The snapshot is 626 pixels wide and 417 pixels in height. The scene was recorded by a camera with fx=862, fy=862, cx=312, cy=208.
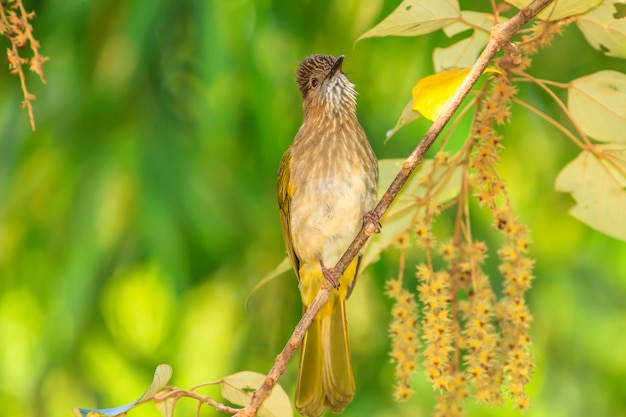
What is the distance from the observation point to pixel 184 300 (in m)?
2.73

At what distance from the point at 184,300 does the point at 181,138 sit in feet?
1.88

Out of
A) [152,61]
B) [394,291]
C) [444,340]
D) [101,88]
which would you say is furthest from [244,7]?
[444,340]

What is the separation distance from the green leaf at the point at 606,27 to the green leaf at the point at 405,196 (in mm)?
371

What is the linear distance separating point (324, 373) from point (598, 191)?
712 millimetres

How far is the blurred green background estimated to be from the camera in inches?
109

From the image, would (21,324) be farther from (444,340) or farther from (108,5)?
(444,340)

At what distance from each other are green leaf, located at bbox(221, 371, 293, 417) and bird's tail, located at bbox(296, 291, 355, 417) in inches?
10.9

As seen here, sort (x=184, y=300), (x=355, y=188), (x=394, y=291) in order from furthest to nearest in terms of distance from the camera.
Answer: (x=184, y=300) → (x=355, y=188) → (x=394, y=291)

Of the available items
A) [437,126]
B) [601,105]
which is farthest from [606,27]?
[437,126]

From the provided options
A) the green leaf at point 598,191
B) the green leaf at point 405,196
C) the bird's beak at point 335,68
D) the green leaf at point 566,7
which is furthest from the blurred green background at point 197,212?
the green leaf at point 566,7

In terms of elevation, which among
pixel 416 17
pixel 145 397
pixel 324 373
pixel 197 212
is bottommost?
pixel 324 373

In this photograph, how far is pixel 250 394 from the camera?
157cm

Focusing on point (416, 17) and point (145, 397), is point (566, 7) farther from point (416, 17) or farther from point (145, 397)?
point (145, 397)

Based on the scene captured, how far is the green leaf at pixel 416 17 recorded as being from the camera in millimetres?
1478
